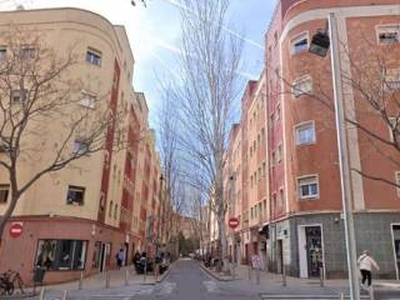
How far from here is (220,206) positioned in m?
31.8

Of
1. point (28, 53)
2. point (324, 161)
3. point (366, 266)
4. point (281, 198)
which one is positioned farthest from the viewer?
point (281, 198)

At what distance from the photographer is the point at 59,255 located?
27266 millimetres

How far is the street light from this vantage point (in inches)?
296

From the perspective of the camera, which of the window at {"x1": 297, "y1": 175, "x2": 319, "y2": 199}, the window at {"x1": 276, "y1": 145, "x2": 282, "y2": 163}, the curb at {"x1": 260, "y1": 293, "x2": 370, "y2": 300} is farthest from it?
the window at {"x1": 276, "y1": 145, "x2": 282, "y2": 163}

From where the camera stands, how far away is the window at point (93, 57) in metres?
32.3

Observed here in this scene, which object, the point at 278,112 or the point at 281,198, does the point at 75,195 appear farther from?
the point at 278,112

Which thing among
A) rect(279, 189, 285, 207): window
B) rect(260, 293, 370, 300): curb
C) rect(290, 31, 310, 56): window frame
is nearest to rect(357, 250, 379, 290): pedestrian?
rect(260, 293, 370, 300): curb

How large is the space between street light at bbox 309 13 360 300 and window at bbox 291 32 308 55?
23.0m

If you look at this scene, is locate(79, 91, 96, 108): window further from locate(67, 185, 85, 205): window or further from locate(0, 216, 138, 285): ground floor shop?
locate(0, 216, 138, 285): ground floor shop

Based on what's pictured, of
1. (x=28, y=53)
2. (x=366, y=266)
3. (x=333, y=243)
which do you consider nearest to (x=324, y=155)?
(x=333, y=243)

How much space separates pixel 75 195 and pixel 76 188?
468mm

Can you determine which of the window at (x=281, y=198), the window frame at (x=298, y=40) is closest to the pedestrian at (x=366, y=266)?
the window at (x=281, y=198)

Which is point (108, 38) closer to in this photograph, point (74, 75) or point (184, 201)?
point (74, 75)

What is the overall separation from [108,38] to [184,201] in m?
35.3
